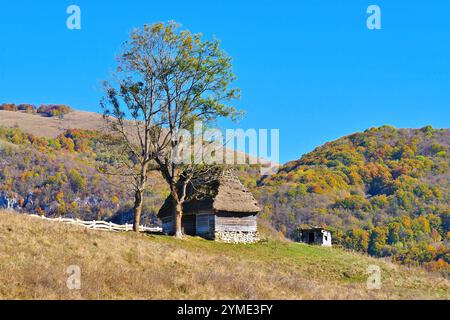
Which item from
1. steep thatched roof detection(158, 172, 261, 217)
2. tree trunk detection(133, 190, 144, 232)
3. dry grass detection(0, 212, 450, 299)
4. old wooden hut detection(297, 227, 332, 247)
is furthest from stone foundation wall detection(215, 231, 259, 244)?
old wooden hut detection(297, 227, 332, 247)

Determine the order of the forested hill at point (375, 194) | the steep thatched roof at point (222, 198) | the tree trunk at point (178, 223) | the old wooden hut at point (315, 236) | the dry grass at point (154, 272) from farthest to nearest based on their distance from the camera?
the forested hill at point (375, 194) < the old wooden hut at point (315, 236) < the steep thatched roof at point (222, 198) < the tree trunk at point (178, 223) < the dry grass at point (154, 272)

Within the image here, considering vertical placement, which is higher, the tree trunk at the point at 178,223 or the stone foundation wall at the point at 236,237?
the tree trunk at the point at 178,223

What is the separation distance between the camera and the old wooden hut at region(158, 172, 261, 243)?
145 ft

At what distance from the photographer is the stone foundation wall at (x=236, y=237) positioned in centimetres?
4397

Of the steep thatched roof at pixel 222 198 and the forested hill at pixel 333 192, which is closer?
the steep thatched roof at pixel 222 198

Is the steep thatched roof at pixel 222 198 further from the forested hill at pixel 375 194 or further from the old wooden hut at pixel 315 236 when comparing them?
the forested hill at pixel 375 194

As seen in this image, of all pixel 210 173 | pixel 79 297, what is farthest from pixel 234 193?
pixel 79 297

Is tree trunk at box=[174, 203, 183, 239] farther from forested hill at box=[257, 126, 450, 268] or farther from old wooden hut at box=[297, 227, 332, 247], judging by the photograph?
forested hill at box=[257, 126, 450, 268]

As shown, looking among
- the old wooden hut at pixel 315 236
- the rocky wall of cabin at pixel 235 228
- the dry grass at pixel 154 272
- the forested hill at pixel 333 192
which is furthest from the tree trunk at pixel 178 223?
the forested hill at pixel 333 192

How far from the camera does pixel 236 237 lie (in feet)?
147

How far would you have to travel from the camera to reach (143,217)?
97.8m

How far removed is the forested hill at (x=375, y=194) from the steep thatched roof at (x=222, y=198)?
47.5 metres

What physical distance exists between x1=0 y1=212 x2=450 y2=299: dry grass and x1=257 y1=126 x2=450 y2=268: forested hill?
53.4 metres

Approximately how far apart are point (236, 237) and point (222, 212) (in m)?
2.51
